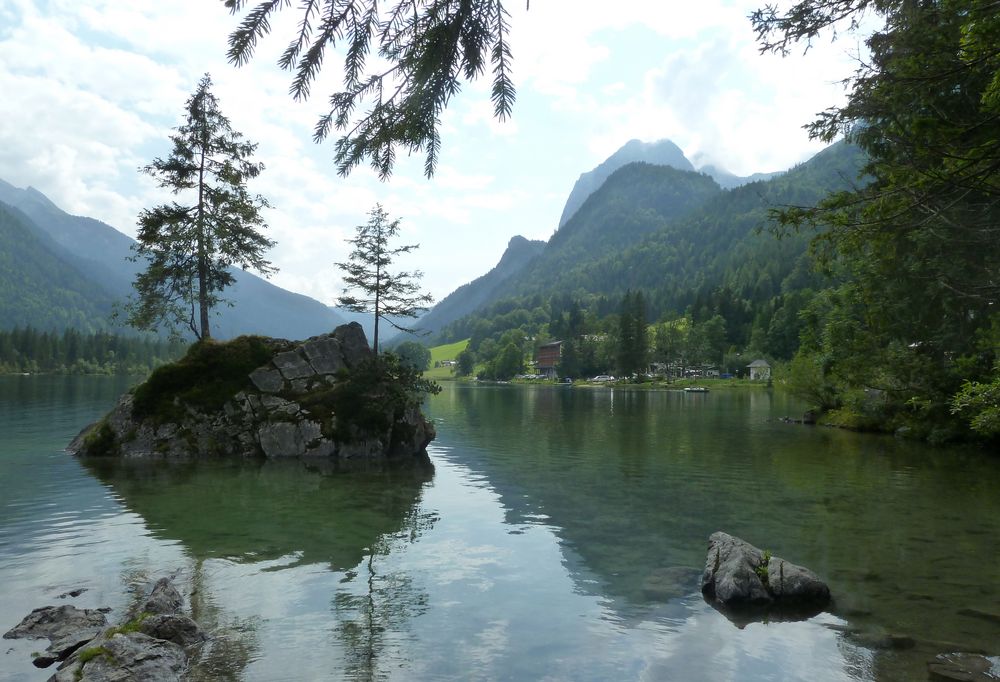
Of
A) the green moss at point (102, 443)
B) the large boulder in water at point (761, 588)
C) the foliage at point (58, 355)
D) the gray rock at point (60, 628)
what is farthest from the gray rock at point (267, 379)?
the foliage at point (58, 355)

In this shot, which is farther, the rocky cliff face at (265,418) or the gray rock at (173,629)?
the rocky cliff face at (265,418)

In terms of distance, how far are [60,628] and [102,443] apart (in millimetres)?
24913

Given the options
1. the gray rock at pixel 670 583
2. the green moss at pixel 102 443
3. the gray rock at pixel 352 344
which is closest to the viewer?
the gray rock at pixel 670 583

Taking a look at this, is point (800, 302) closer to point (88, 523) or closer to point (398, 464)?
point (398, 464)

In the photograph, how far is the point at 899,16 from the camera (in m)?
10.6

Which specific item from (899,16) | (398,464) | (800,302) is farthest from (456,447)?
(800,302)

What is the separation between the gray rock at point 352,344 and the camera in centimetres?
3616

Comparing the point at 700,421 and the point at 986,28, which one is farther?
the point at 700,421

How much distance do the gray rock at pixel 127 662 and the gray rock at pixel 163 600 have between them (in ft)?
5.67

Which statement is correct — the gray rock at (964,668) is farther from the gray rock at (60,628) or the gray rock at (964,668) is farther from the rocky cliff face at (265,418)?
the rocky cliff face at (265,418)

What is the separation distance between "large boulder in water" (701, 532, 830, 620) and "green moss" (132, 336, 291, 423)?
27.5 meters

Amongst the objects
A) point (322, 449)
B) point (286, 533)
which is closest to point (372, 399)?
point (322, 449)

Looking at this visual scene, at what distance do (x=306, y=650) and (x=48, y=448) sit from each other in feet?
108

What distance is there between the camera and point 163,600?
11648mm
